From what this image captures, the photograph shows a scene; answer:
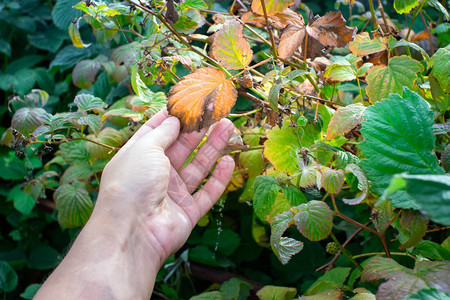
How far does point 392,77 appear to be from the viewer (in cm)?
77

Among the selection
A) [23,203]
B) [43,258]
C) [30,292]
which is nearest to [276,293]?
[30,292]

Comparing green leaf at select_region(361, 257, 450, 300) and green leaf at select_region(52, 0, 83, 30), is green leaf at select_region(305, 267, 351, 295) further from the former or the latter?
green leaf at select_region(52, 0, 83, 30)

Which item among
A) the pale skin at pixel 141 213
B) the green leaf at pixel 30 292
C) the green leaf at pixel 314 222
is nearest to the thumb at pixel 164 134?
the pale skin at pixel 141 213

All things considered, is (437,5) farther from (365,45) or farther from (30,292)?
(30,292)

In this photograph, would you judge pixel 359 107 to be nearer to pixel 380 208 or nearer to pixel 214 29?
pixel 380 208

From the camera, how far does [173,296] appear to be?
1.26 m

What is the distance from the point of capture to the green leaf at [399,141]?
596 millimetres

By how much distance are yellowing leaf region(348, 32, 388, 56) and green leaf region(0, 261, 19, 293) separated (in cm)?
152

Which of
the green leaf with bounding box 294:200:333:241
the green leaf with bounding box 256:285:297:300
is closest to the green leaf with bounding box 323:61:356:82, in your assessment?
the green leaf with bounding box 294:200:333:241

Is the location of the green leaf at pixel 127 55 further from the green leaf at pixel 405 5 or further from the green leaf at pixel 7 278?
the green leaf at pixel 7 278

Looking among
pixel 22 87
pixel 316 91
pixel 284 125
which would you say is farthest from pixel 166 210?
pixel 22 87

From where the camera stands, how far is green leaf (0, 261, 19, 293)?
1.58m

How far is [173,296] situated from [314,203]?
713 millimetres

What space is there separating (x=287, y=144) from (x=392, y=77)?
24cm
